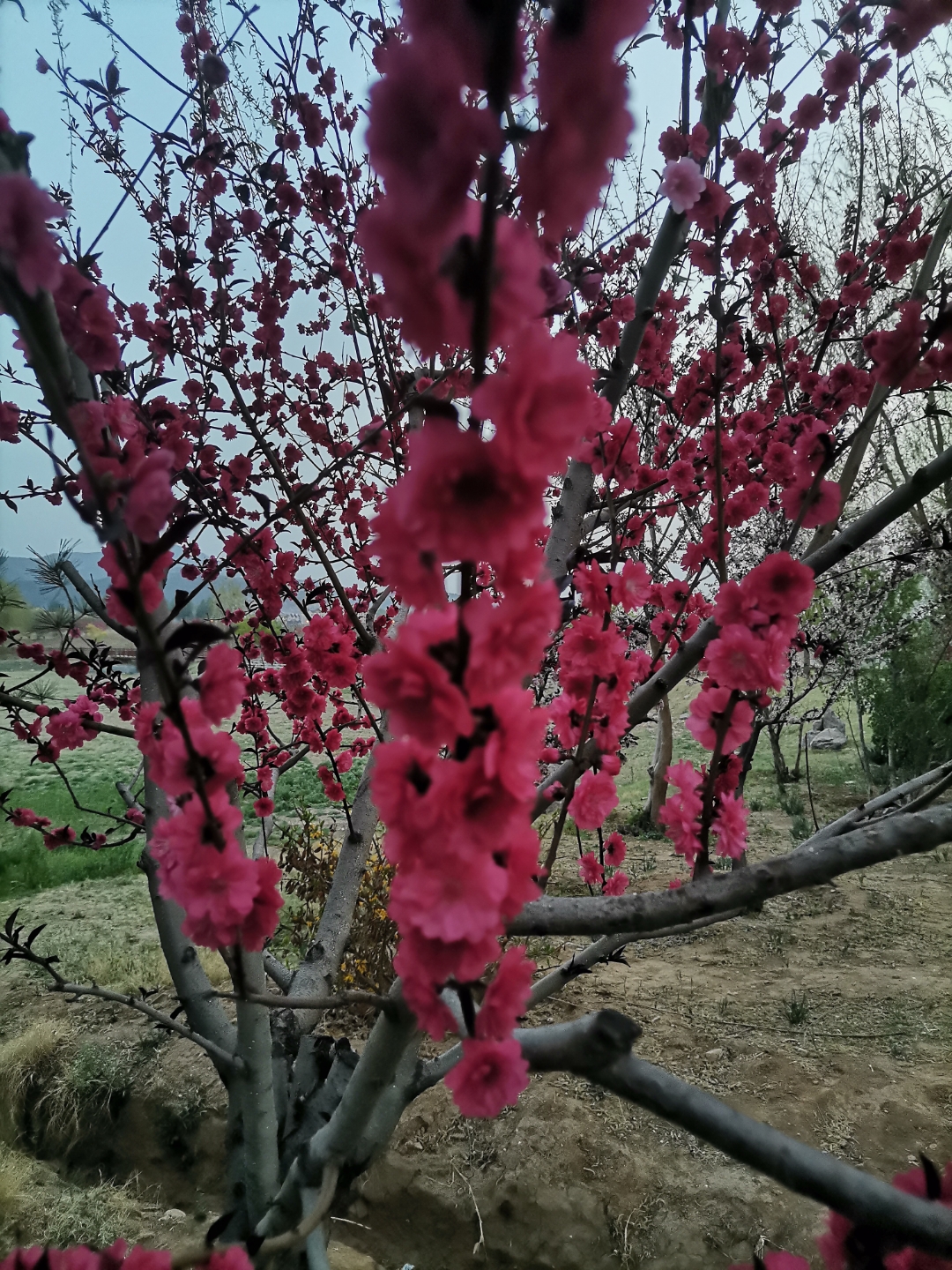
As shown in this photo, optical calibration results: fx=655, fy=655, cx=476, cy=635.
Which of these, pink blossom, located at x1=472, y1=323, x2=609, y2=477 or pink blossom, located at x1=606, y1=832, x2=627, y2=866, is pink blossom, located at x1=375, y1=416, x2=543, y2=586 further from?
pink blossom, located at x1=606, y1=832, x2=627, y2=866

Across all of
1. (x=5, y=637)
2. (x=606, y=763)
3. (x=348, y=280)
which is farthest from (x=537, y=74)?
(x=5, y=637)

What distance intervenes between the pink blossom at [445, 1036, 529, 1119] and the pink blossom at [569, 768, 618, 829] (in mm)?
952

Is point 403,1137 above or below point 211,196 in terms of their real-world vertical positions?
below

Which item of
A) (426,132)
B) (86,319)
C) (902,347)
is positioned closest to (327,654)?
(86,319)

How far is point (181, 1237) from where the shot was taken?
268cm

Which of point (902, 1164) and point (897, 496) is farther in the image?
point (902, 1164)

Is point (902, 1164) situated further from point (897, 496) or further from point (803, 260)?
point (803, 260)

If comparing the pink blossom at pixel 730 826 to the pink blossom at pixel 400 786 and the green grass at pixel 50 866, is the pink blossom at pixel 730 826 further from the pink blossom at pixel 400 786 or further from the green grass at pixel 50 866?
the green grass at pixel 50 866

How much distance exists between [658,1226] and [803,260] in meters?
4.20

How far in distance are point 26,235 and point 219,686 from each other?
494mm

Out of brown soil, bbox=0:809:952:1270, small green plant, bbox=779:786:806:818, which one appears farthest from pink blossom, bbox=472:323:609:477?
small green plant, bbox=779:786:806:818

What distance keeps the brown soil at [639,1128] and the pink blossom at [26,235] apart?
9.65ft

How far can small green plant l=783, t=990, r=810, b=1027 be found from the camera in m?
3.34

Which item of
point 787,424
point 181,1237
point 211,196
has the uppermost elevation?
point 211,196
